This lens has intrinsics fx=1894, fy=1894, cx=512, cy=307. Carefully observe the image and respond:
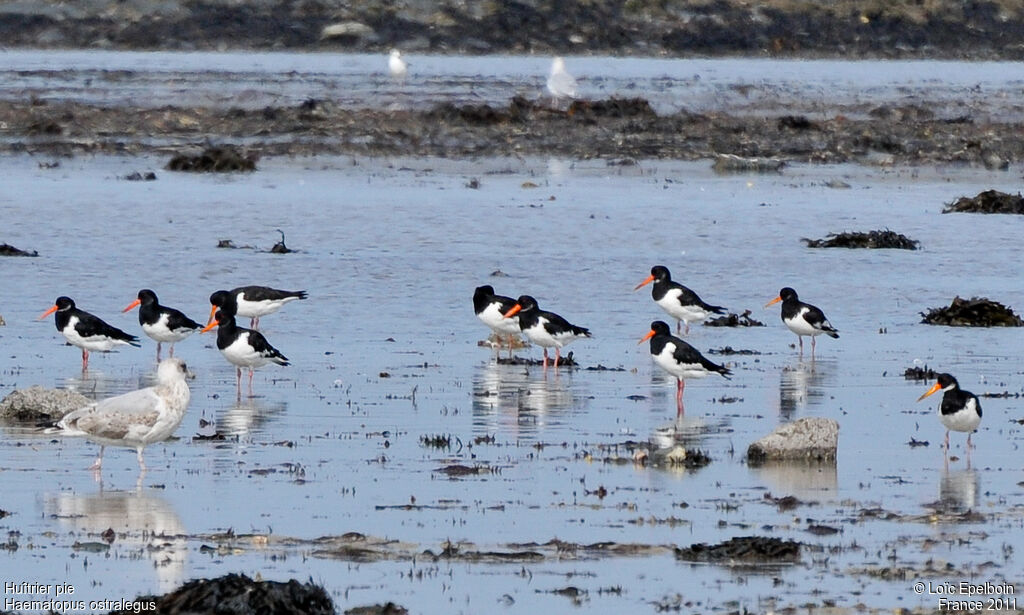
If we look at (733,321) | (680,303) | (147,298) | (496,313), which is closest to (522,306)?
(496,313)

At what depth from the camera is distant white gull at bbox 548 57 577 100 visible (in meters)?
47.0

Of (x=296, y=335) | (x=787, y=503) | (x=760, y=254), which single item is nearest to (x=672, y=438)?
(x=787, y=503)

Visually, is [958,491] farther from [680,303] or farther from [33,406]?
[680,303]

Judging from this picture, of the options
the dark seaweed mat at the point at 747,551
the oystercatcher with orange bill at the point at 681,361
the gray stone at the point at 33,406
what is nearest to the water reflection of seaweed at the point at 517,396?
the oystercatcher with orange bill at the point at 681,361

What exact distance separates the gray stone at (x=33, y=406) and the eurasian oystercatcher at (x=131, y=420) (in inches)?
48.4

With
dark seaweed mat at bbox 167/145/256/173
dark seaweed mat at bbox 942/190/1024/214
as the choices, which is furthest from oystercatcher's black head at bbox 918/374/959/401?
dark seaweed mat at bbox 167/145/256/173

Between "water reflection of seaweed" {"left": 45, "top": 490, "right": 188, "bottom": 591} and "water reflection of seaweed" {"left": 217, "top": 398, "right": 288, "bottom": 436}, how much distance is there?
219 cm

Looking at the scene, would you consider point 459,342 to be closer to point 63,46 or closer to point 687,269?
point 687,269

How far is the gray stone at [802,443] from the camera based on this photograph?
1233cm

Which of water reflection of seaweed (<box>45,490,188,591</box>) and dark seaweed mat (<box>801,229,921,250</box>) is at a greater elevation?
dark seaweed mat (<box>801,229,921,250</box>)

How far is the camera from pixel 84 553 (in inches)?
381

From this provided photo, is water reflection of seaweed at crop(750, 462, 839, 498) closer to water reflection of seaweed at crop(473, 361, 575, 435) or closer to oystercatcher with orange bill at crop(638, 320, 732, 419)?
water reflection of seaweed at crop(473, 361, 575, 435)

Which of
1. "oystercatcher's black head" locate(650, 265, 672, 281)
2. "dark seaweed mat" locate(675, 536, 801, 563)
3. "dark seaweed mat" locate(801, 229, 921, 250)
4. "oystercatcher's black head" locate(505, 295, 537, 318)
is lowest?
"dark seaweed mat" locate(675, 536, 801, 563)

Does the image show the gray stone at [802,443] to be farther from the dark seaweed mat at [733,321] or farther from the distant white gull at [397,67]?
the distant white gull at [397,67]
